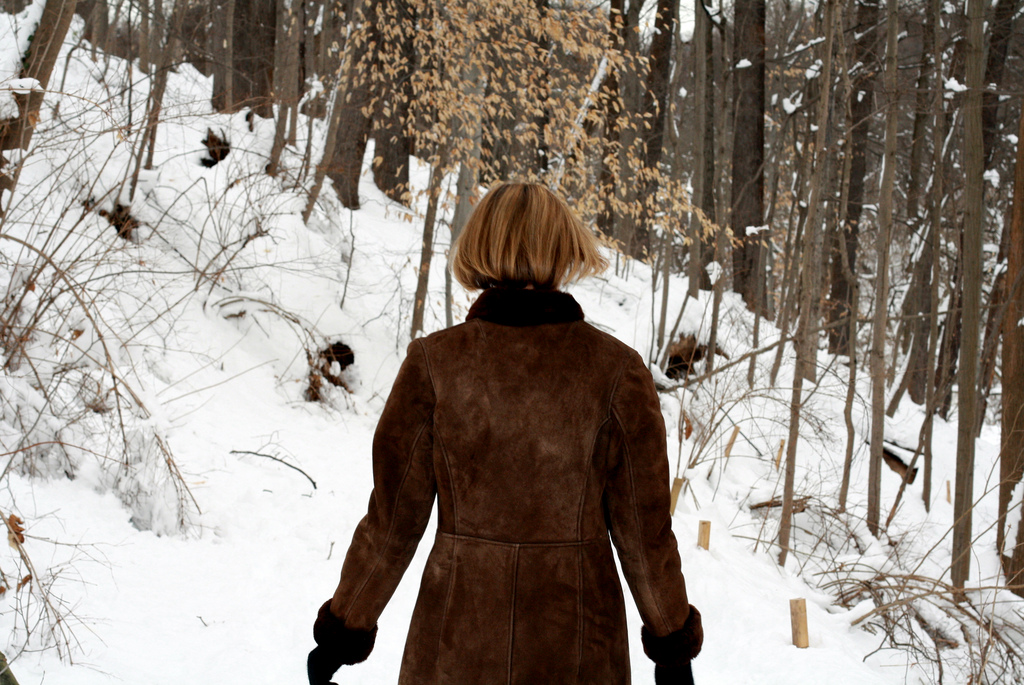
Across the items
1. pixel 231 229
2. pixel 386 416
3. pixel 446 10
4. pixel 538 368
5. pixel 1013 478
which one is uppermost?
pixel 446 10

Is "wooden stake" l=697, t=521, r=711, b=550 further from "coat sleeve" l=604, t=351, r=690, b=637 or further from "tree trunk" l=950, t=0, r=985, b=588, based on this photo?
"coat sleeve" l=604, t=351, r=690, b=637

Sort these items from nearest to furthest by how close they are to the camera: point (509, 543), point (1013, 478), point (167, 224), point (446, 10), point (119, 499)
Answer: point (509, 543), point (119, 499), point (1013, 478), point (446, 10), point (167, 224)

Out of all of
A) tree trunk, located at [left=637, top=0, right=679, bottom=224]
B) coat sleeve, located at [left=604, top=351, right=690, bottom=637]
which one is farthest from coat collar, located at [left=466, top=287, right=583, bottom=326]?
tree trunk, located at [left=637, top=0, right=679, bottom=224]

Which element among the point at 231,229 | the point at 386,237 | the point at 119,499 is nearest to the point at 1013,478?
the point at 119,499

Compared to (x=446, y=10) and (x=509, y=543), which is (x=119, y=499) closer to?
(x=509, y=543)

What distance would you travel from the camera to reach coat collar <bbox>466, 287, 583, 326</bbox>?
5.35 ft

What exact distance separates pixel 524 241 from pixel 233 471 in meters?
4.45

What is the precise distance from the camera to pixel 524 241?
64.8 inches

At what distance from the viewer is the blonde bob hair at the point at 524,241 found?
1.64 meters

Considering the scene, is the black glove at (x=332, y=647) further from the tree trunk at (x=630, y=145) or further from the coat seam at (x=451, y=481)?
the tree trunk at (x=630, y=145)

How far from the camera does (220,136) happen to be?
31.2 ft

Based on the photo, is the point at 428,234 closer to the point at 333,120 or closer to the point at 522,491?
the point at 333,120

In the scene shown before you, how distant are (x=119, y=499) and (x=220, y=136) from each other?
640 cm

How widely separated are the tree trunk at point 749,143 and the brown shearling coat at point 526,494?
10.8m
